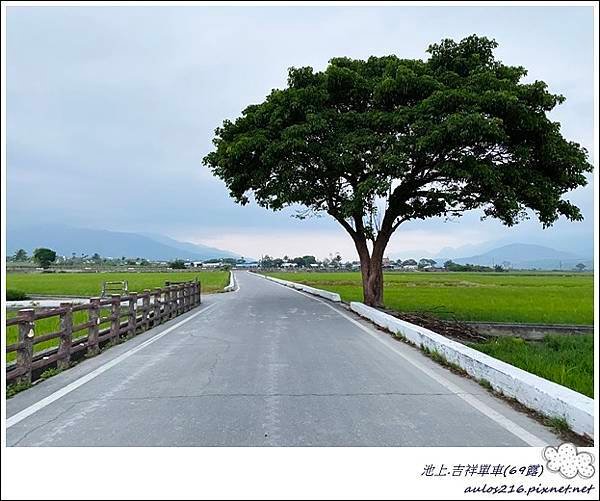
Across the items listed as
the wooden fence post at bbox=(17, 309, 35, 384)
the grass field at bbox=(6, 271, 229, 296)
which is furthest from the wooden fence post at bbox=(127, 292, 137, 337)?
the grass field at bbox=(6, 271, 229, 296)

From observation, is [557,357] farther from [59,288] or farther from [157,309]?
[59,288]

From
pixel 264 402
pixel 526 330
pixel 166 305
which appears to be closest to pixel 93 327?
pixel 264 402

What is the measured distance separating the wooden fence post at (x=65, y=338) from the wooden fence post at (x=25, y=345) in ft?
3.22

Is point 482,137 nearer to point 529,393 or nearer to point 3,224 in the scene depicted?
point 529,393

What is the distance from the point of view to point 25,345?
7.27 metres

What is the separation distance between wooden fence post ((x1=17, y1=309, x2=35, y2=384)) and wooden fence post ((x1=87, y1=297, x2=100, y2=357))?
212cm

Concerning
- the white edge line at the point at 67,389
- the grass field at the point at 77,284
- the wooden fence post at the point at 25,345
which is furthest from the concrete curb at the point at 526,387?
the grass field at the point at 77,284

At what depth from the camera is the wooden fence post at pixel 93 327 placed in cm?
952

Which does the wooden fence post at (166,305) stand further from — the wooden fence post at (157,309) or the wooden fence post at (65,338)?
the wooden fence post at (65,338)

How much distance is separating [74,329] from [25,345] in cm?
161

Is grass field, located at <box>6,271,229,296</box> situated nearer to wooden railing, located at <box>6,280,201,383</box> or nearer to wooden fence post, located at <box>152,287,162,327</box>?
wooden fence post, located at <box>152,287,162,327</box>

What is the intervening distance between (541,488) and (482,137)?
1291cm

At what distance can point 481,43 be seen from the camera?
18812 mm

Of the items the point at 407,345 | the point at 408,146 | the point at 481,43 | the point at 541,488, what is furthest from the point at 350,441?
the point at 481,43
